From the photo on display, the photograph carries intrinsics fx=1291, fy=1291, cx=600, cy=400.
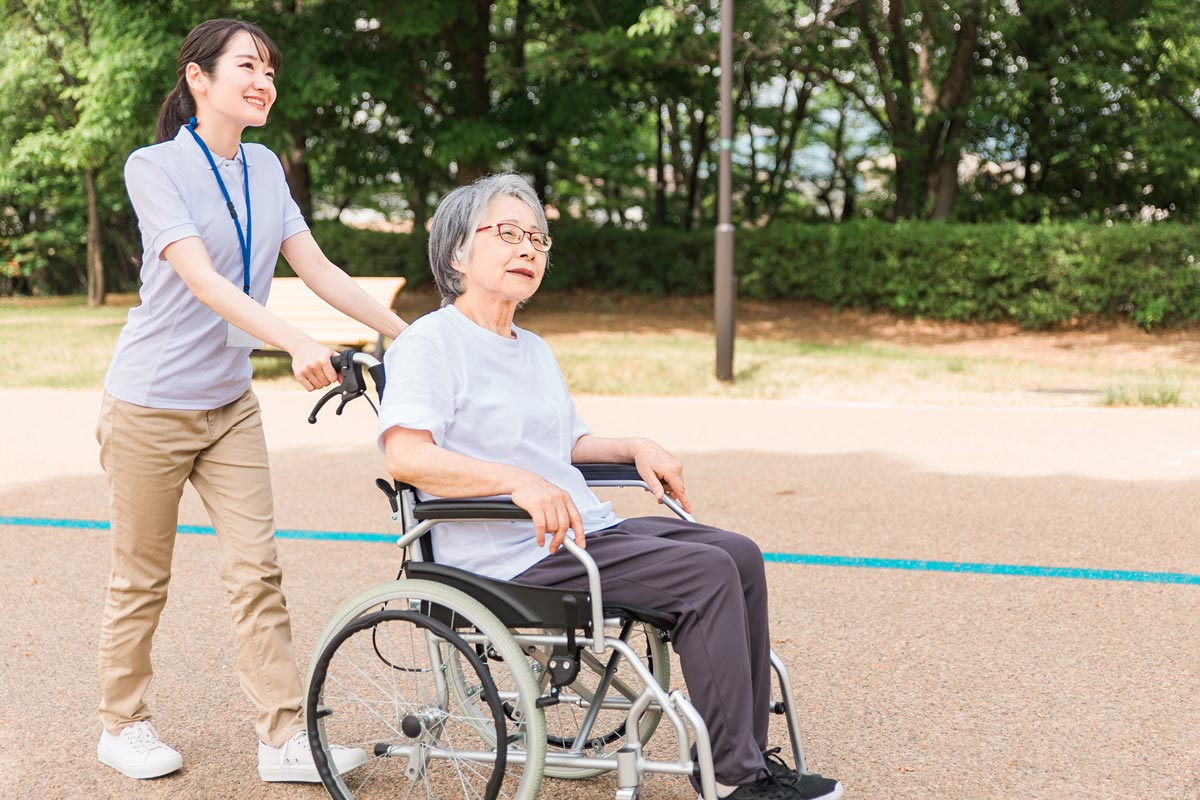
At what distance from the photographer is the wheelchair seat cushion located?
106 inches

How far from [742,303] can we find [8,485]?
13547 millimetres

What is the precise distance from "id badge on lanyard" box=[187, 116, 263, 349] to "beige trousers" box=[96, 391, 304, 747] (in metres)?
0.22

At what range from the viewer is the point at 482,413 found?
2.93m

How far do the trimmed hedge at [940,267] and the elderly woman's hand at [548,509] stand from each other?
48.6ft

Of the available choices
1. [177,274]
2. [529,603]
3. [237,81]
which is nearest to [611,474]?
[529,603]

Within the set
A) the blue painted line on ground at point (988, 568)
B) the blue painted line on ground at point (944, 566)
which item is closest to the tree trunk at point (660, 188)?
the blue painted line on ground at point (944, 566)

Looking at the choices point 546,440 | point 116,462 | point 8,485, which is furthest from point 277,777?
point 8,485

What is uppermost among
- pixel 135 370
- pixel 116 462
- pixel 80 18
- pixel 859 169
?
pixel 80 18

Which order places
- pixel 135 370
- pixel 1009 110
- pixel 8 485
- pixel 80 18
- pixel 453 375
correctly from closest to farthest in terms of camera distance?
pixel 453 375 → pixel 135 370 → pixel 8 485 → pixel 1009 110 → pixel 80 18

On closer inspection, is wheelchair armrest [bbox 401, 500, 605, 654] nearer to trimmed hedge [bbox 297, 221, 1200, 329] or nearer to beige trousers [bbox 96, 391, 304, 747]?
beige trousers [bbox 96, 391, 304, 747]

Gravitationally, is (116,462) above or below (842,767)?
above

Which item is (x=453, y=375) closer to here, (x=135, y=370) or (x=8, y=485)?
(x=135, y=370)

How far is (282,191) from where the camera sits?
337cm

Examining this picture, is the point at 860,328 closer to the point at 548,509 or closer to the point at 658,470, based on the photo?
the point at 658,470
